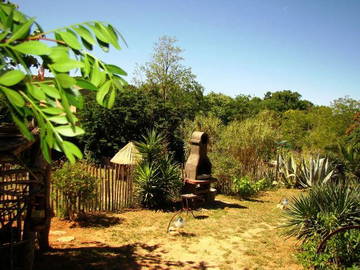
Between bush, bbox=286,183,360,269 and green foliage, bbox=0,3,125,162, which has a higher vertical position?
green foliage, bbox=0,3,125,162

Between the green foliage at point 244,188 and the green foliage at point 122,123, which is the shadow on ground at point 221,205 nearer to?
the green foliage at point 244,188

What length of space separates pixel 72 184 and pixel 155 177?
294 cm

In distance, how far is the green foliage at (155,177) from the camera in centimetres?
996

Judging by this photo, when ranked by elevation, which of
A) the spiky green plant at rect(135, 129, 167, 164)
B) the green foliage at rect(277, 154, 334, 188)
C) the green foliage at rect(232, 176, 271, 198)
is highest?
the spiky green plant at rect(135, 129, 167, 164)

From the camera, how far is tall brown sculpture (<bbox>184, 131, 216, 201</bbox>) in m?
10.6

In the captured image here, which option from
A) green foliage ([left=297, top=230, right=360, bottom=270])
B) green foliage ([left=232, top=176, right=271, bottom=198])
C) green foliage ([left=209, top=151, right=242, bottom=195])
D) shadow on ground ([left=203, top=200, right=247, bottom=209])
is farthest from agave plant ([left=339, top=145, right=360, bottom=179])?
green foliage ([left=297, top=230, right=360, bottom=270])

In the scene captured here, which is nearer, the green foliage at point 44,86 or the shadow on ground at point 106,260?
the green foliage at point 44,86

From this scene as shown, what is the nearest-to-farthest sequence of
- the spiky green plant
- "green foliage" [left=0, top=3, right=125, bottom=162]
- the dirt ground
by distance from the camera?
"green foliage" [left=0, top=3, right=125, bottom=162]
the dirt ground
the spiky green plant

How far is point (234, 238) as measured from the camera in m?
7.64

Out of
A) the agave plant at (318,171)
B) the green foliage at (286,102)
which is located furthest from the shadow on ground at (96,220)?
the green foliage at (286,102)

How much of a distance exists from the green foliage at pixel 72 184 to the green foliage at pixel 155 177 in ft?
6.50

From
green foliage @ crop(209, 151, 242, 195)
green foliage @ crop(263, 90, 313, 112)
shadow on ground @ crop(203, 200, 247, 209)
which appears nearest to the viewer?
shadow on ground @ crop(203, 200, 247, 209)

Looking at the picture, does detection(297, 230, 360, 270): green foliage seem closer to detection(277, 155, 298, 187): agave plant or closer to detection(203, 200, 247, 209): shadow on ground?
Answer: detection(203, 200, 247, 209): shadow on ground

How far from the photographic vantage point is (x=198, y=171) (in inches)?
429
